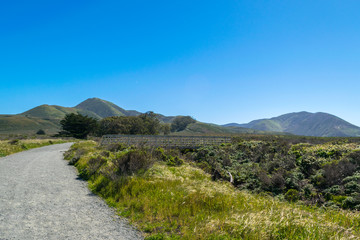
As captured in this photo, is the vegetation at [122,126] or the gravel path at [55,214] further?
the vegetation at [122,126]

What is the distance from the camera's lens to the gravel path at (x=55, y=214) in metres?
5.18

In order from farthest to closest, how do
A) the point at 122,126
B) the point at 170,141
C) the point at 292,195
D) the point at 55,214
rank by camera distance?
the point at 122,126, the point at 170,141, the point at 292,195, the point at 55,214

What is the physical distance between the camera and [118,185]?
878cm

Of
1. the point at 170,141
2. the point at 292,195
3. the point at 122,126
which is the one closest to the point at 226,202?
the point at 292,195

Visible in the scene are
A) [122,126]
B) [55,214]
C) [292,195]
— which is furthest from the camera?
[122,126]

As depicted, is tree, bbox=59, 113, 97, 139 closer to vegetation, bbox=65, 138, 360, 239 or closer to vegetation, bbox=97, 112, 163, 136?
vegetation, bbox=97, 112, 163, 136

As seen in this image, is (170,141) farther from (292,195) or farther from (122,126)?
(122,126)

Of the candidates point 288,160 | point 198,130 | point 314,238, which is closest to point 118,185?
point 314,238

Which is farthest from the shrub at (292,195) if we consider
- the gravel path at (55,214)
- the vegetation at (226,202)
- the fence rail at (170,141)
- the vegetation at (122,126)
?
the vegetation at (122,126)

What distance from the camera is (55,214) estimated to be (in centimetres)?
638

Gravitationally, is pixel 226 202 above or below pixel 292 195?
above

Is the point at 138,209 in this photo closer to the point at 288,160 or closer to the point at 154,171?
the point at 154,171

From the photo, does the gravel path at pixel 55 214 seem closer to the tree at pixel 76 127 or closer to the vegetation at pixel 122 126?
the vegetation at pixel 122 126

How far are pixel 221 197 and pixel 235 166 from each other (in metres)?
12.4
